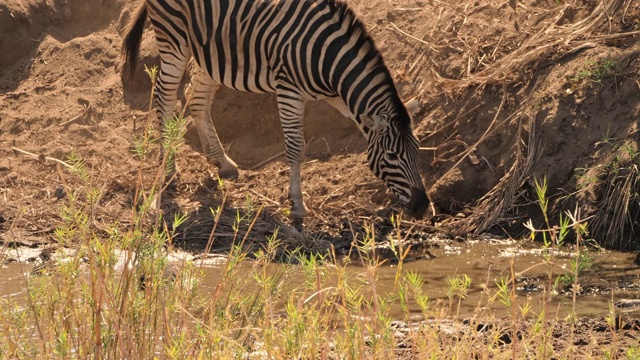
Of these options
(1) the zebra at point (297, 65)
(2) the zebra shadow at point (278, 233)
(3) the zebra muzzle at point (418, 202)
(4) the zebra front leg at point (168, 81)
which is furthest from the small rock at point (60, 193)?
(3) the zebra muzzle at point (418, 202)

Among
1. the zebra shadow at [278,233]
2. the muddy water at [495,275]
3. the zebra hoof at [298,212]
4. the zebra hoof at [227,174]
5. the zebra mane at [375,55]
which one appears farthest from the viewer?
the zebra hoof at [227,174]

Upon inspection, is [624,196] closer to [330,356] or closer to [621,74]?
[621,74]

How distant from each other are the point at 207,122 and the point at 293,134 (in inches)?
49.4

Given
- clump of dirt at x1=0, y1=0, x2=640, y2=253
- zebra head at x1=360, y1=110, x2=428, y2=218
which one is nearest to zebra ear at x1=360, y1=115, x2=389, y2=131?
zebra head at x1=360, y1=110, x2=428, y2=218

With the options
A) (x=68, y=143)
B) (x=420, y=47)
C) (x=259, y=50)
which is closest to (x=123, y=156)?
(x=68, y=143)

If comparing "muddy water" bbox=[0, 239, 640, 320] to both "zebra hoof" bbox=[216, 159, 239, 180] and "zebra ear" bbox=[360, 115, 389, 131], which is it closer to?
"zebra ear" bbox=[360, 115, 389, 131]

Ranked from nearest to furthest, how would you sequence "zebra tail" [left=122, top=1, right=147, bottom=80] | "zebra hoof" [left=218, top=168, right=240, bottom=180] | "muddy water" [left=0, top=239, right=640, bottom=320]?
"muddy water" [left=0, top=239, right=640, bottom=320]
"zebra hoof" [left=218, top=168, right=240, bottom=180]
"zebra tail" [left=122, top=1, right=147, bottom=80]

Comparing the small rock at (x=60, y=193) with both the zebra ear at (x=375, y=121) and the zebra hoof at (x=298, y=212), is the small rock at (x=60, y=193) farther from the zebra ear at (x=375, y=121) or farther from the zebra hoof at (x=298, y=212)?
the zebra ear at (x=375, y=121)

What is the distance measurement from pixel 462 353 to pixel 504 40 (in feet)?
19.8

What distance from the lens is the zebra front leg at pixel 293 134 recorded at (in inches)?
365

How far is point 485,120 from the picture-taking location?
31.6 ft

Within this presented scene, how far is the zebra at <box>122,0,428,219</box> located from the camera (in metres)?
9.02

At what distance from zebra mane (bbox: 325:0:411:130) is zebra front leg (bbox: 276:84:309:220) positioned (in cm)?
76

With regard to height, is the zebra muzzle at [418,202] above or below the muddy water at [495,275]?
above
